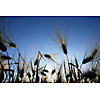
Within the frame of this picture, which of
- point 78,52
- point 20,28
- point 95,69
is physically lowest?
point 95,69

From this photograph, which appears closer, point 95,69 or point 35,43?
point 95,69
